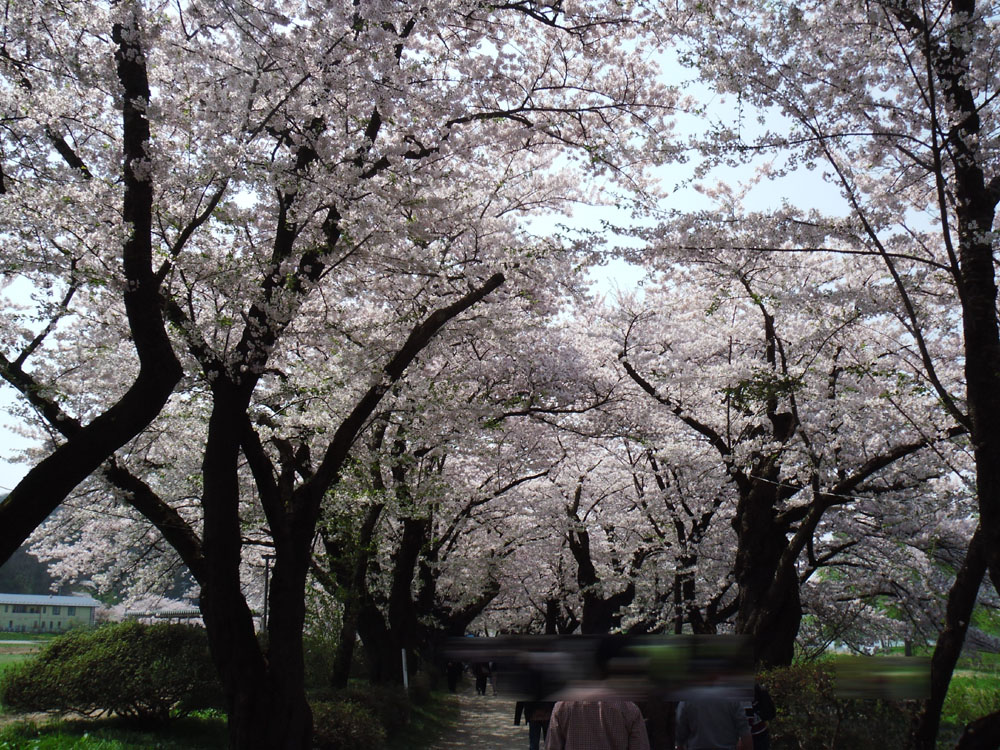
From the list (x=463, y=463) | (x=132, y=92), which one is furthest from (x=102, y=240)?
(x=463, y=463)

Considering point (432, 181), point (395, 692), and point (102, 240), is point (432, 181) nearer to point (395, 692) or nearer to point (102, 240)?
point (102, 240)

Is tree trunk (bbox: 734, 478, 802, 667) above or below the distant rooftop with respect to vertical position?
below

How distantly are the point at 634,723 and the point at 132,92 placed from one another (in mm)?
5569

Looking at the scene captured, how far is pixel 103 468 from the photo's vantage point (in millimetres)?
7707

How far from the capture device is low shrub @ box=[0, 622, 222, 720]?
10.9m

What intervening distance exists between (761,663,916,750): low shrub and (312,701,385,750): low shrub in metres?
5.39

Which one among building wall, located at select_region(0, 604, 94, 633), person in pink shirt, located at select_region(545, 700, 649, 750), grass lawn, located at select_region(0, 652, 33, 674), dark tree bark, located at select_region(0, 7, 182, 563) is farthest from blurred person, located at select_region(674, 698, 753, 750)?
building wall, located at select_region(0, 604, 94, 633)

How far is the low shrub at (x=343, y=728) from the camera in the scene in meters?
9.63

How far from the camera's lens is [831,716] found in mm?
8070

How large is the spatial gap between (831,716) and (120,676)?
31.3ft

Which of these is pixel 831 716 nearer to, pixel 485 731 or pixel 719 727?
pixel 719 727

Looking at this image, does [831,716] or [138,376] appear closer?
[138,376]

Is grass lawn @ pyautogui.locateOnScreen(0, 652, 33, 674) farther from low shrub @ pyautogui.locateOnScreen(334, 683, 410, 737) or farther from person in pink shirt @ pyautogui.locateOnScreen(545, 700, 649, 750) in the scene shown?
person in pink shirt @ pyautogui.locateOnScreen(545, 700, 649, 750)

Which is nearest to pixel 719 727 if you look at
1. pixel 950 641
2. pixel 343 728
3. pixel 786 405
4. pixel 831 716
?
pixel 950 641
